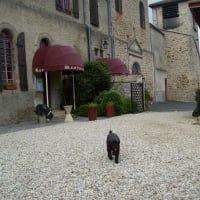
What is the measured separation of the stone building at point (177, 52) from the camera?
3175 centimetres

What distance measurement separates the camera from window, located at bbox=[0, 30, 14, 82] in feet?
43.3

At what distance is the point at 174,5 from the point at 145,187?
99.0 ft

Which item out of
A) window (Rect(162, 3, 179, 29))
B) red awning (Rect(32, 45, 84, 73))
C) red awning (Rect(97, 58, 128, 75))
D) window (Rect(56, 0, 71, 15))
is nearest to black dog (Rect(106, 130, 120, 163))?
red awning (Rect(32, 45, 84, 73))

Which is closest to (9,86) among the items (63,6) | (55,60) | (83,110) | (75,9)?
(55,60)

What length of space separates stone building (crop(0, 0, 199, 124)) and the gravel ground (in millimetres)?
4938

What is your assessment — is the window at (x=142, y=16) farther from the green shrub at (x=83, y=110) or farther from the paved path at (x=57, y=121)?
the green shrub at (x=83, y=110)

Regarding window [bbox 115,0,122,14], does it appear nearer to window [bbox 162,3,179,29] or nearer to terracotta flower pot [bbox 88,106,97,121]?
terracotta flower pot [bbox 88,106,97,121]

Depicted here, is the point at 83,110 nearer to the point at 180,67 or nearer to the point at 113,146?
the point at 113,146

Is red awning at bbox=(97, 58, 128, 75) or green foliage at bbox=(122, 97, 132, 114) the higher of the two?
red awning at bbox=(97, 58, 128, 75)

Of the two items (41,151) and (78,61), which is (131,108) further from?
(41,151)

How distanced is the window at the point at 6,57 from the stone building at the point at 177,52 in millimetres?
19343

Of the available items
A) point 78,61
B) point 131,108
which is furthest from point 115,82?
point 78,61

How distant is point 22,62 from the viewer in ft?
45.8

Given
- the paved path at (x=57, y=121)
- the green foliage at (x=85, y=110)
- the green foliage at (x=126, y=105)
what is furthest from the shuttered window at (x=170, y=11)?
the green foliage at (x=85, y=110)
